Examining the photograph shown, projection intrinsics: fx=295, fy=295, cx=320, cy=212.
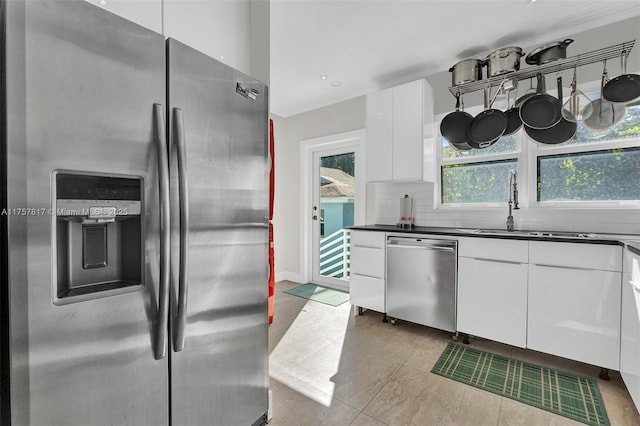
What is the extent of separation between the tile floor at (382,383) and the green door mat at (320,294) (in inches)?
29.4

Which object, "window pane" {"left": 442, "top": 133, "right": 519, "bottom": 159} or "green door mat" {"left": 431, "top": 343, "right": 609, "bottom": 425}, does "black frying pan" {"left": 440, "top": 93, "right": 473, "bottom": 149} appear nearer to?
"window pane" {"left": 442, "top": 133, "right": 519, "bottom": 159}

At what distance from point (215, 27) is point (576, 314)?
2.85m

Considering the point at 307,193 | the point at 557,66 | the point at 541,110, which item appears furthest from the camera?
the point at 307,193

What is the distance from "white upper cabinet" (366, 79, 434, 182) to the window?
14.9 inches

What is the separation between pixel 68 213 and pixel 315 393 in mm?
1679

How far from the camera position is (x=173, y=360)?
1.09 meters

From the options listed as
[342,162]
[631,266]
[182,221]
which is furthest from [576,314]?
[342,162]

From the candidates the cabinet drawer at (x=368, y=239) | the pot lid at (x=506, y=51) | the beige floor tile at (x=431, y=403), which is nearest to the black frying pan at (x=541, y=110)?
the pot lid at (x=506, y=51)

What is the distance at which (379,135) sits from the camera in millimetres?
3281

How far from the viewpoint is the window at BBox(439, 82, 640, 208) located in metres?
2.41

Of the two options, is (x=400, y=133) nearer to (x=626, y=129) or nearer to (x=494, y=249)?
(x=494, y=249)

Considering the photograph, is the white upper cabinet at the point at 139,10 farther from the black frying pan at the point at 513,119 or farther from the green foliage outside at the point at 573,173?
the green foliage outside at the point at 573,173

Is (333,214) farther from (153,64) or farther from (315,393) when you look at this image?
(153,64)

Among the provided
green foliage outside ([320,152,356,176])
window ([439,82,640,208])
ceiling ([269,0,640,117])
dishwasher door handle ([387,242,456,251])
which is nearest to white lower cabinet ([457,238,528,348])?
dishwasher door handle ([387,242,456,251])
